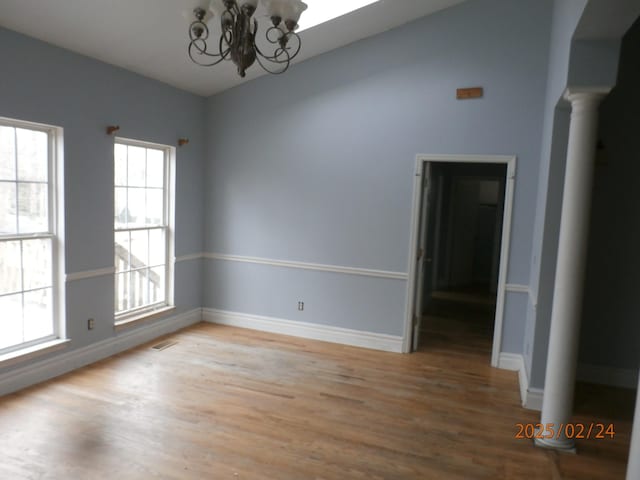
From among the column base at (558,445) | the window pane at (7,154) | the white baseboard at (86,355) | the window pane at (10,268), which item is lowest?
the column base at (558,445)

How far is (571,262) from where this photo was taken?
2.97m

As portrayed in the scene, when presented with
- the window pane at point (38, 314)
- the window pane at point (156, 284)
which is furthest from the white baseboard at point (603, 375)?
the window pane at point (38, 314)

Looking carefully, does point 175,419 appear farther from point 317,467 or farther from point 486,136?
point 486,136

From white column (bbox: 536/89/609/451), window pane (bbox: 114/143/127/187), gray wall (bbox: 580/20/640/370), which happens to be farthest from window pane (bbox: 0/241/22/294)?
gray wall (bbox: 580/20/640/370)

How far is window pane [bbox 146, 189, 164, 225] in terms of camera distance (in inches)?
196

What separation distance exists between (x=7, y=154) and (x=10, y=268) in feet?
2.87

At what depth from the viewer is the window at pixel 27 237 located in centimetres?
352

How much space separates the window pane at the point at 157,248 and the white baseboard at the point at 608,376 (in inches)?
175

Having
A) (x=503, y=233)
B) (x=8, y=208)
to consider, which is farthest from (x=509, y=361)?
(x=8, y=208)

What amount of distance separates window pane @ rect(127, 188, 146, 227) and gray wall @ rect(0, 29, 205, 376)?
378mm

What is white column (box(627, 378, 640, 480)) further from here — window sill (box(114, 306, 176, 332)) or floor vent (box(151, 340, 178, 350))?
window sill (box(114, 306, 176, 332))

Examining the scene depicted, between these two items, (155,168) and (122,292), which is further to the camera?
(155,168)

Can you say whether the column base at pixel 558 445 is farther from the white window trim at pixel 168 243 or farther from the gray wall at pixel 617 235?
the white window trim at pixel 168 243

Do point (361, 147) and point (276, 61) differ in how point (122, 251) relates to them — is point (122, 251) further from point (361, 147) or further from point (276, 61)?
point (276, 61)
